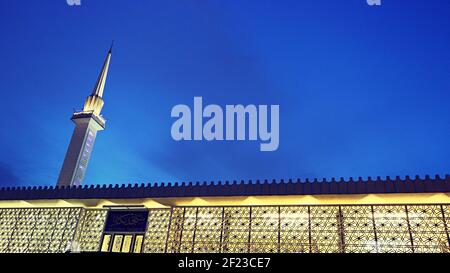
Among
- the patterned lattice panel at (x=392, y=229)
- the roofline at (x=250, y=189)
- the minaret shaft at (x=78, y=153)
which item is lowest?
the patterned lattice panel at (x=392, y=229)

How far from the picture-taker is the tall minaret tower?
99.2 feet

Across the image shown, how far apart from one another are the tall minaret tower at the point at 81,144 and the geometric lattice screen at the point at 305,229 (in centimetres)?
1842

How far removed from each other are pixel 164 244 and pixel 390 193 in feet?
26.0

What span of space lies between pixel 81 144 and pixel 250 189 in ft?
72.5

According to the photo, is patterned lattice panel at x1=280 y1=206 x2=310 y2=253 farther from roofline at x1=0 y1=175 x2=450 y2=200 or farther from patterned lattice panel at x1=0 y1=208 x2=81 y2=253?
patterned lattice panel at x1=0 y1=208 x2=81 y2=253

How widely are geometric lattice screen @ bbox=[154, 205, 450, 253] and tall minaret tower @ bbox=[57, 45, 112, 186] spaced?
18.4 metres

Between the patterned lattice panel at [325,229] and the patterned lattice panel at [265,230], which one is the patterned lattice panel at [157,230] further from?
the patterned lattice panel at [325,229]

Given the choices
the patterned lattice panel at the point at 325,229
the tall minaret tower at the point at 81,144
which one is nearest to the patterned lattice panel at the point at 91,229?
the patterned lattice panel at the point at 325,229

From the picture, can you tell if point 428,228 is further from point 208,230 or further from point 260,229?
point 208,230

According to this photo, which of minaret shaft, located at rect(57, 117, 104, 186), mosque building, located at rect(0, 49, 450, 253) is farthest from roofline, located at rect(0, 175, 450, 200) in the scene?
minaret shaft, located at rect(57, 117, 104, 186)

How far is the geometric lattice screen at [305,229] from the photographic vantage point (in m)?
11.9
